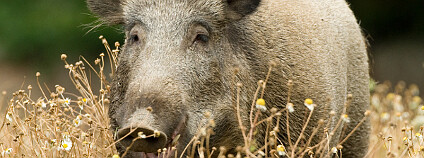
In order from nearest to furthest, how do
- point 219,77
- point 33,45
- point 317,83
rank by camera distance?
point 219,77 < point 317,83 < point 33,45

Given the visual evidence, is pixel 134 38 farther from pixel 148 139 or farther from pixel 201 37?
pixel 148 139

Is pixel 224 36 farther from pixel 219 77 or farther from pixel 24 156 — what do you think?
pixel 24 156

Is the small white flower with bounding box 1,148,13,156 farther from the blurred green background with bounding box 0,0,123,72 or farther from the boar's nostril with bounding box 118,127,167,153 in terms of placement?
the blurred green background with bounding box 0,0,123,72

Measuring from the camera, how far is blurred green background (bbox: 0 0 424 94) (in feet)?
46.5

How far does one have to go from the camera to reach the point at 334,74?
5.97 metres

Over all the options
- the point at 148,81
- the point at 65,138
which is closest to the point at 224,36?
the point at 148,81

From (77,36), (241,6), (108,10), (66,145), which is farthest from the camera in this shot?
(77,36)

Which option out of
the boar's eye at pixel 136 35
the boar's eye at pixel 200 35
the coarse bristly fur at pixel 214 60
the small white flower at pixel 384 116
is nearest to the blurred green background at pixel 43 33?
the small white flower at pixel 384 116

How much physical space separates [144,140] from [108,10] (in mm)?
1346

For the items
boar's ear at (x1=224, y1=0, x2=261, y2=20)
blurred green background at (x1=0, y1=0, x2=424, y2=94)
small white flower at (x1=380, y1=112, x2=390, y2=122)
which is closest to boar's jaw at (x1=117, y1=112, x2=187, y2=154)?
boar's ear at (x1=224, y1=0, x2=261, y2=20)

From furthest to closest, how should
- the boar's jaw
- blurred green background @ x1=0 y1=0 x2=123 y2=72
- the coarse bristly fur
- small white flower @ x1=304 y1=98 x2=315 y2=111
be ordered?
blurred green background @ x1=0 y1=0 x2=123 y2=72 < the coarse bristly fur < small white flower @ x1=304 y1=98 x2=315 y2=111 < the boar's jaw

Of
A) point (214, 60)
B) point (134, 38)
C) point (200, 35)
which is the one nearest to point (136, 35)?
point (134, 38)

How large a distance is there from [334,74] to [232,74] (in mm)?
990

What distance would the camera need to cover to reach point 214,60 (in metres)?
5.20
